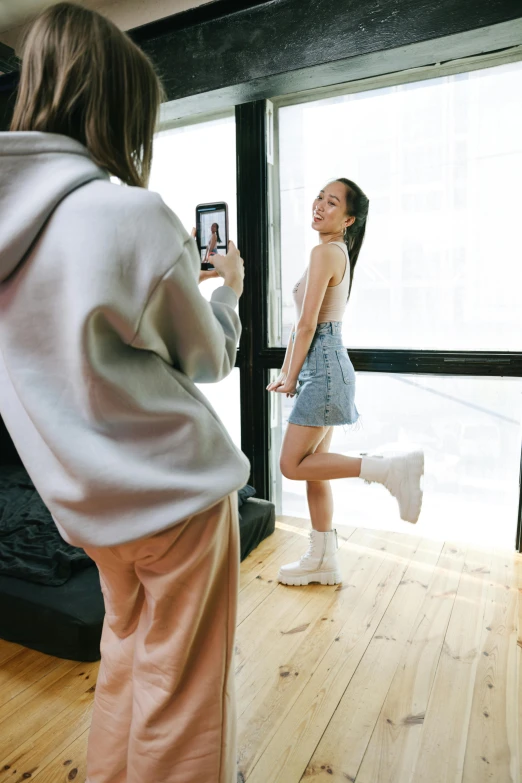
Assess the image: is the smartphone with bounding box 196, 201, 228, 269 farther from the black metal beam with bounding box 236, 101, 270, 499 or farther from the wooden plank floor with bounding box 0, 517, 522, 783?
the black metal beam with bounding box 236, 101, 270, 499

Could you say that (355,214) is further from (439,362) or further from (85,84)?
(85,84)

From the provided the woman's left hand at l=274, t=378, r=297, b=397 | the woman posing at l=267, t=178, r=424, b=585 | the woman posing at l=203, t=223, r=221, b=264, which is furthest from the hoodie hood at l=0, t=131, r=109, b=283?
the woman's left hand at l=274, t=378, r=297, b=397

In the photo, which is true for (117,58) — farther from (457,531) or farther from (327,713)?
(457,531)

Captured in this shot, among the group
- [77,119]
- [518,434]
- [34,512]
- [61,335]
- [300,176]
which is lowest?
[34,512]

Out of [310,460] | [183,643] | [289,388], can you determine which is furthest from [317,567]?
[183,643]

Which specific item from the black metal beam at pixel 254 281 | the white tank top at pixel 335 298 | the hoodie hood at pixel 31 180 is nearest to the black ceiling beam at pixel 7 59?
the black metal beam at pixel 254 281

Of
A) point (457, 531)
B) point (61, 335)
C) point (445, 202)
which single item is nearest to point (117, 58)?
point (61, 335)

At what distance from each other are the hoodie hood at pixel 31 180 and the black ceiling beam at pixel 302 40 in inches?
73.8

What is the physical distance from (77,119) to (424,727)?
1.64 meters

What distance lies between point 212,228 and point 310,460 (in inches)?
41.8

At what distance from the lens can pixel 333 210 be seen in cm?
222

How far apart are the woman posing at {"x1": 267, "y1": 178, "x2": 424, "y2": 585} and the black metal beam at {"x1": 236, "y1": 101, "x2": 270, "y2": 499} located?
740 mm

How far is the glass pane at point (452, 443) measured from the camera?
2.62 meters

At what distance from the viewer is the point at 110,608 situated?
111cm
